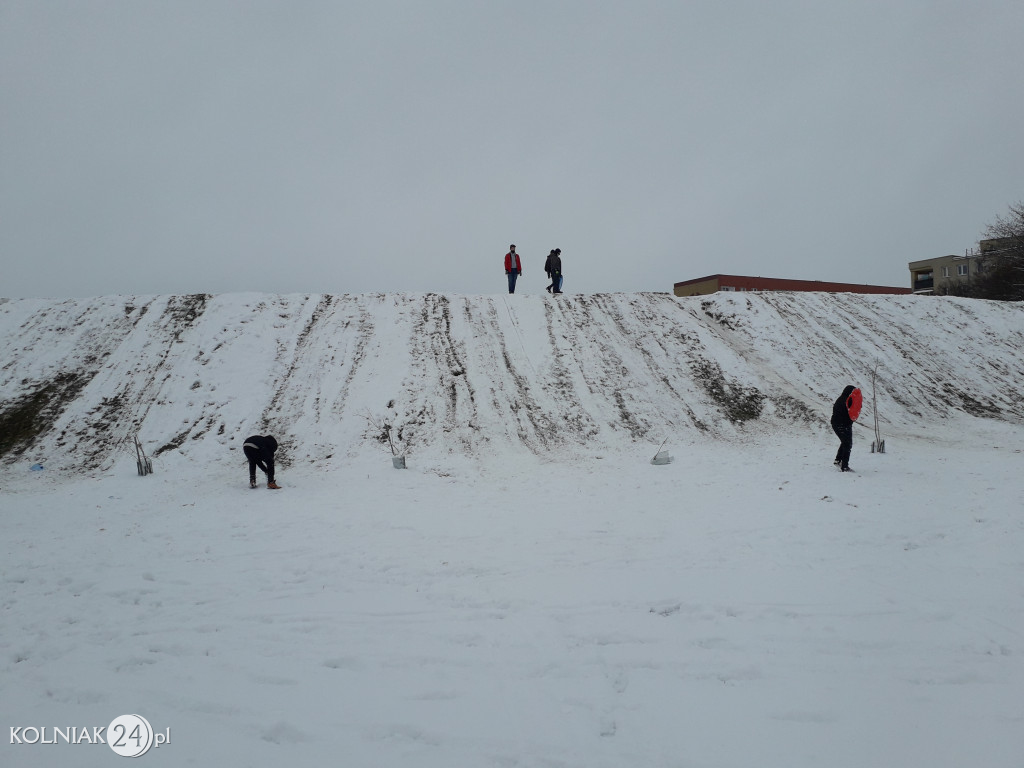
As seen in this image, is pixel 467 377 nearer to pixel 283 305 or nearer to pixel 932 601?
pixel 283 305

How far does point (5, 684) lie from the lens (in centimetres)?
410

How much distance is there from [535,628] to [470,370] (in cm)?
1138

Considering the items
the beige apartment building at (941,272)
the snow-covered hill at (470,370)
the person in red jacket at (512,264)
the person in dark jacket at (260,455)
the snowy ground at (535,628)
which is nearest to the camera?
the snowy ground at (535,628)

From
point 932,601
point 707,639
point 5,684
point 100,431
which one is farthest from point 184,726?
point 100,431

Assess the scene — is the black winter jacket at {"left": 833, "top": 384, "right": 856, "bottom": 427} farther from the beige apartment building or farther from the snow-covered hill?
the beige apartment building

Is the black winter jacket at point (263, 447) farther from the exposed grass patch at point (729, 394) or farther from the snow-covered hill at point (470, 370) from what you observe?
the exposed grass patch at point (729, 394)

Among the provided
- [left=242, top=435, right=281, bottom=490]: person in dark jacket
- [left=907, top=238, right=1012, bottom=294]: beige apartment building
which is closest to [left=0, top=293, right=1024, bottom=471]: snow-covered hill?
[left=242, top=435, right=281, bottom=490]: person in dark jacket

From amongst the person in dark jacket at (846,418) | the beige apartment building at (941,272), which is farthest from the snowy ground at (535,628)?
the beige apartment building at (941,272)

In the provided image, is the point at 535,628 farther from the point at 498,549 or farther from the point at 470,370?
the point at 470,370

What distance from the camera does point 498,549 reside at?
679 centimetres

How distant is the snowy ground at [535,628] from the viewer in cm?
343

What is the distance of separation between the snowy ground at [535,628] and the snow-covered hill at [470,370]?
13.6 feet

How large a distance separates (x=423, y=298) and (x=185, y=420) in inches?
369

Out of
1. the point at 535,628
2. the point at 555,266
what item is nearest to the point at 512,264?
the point at 555,266
